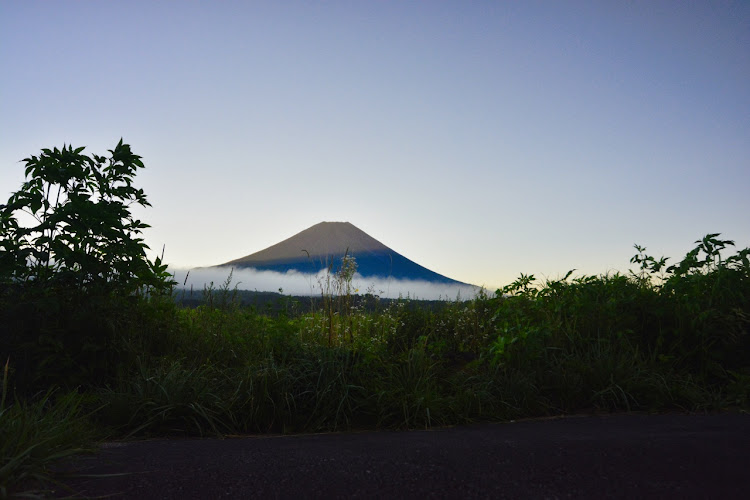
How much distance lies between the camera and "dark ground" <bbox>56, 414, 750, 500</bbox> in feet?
7.47

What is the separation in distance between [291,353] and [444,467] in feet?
8.94

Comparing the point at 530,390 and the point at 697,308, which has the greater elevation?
the point at 697,308

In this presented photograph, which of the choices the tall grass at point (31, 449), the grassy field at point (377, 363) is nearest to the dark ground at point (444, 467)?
the tall grass at point (31, 449)

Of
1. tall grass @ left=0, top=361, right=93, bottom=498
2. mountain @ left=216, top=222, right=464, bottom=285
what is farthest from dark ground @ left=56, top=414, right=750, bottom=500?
mountain @ left=216, top=222, right=464, bottom=285

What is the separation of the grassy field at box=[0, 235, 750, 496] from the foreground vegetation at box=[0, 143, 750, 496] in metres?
0.02

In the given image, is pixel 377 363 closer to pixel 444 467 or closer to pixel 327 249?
pixel 444 467

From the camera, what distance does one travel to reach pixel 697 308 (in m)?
5.08

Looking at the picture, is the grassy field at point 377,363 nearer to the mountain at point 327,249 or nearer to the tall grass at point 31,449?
the tall grass at point 31,449

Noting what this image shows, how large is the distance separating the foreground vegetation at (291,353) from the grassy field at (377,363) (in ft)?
0.05

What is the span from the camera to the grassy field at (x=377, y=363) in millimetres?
4141

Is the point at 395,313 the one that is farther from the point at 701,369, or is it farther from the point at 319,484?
the point at 319,484

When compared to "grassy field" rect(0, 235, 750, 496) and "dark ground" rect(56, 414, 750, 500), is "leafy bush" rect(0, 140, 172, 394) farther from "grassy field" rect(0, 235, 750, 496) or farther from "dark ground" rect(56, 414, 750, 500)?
"dark ground" rect(56, 414, 750, 500)

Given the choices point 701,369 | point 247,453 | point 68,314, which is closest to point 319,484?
point 247,453

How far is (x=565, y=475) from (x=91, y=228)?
4.19 meters
